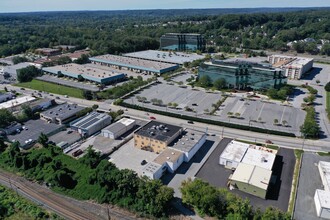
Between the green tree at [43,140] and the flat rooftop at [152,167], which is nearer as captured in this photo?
the flat rooftop at [152,167]

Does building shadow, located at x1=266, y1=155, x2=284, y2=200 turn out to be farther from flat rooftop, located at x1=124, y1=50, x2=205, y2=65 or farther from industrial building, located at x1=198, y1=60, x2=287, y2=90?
flat rooftop, located at x1=124, y1=50, x2=205, y2=65

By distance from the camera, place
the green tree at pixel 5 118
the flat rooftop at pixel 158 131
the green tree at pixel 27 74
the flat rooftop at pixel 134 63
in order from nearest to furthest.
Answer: the flat rooftop at pixel 158 131
the green tree at pixel 5 118
the green tree at pixel 27 74
the flat rooftop at pixel 134 63

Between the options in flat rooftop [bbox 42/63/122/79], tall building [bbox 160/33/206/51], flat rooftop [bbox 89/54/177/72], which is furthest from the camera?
tall building [bbox 160/33/206/51]

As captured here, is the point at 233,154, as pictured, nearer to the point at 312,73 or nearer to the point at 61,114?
the point at 61,114

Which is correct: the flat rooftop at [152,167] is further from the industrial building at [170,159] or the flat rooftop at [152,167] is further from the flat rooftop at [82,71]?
the flat rooftop at [82,71]

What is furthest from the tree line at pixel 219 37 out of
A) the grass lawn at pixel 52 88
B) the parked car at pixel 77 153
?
the parked car at pixel 77 153

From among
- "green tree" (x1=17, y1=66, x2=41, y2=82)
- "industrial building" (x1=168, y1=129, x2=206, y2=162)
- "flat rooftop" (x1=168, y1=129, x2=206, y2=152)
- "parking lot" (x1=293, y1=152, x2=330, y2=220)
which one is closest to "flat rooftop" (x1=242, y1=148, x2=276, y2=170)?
"parking lot" (x1=293, y1=152, x2=330, y2=220)
